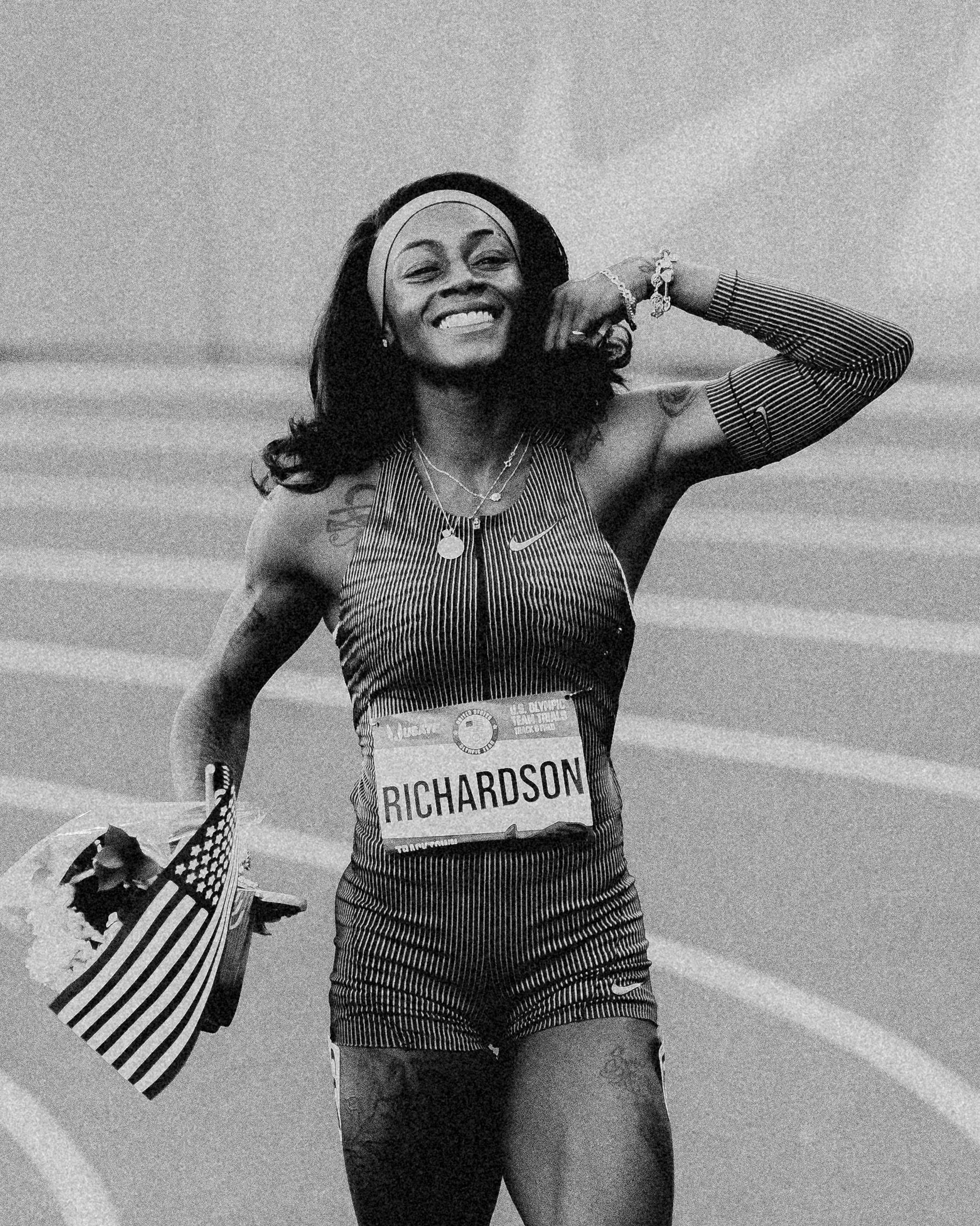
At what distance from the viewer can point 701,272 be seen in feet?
10.6

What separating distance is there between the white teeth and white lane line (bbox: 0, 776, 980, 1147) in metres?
1.65

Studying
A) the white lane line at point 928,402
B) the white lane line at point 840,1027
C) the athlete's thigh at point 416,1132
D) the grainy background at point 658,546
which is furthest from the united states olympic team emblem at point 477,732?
the white lane line at point 928,402

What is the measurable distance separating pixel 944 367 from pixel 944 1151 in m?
9.94

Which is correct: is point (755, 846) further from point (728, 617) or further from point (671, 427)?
point (671, 427)

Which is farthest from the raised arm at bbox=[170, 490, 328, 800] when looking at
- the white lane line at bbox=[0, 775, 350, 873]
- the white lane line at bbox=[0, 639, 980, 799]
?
the white lane line at bbox=[0, 639, 980, 799]

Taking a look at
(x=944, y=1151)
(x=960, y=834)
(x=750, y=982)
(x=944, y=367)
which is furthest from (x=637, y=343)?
(x=944, y=1151)

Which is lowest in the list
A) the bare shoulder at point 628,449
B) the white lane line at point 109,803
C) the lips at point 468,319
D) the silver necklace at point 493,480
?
the white lane line at point 109,803

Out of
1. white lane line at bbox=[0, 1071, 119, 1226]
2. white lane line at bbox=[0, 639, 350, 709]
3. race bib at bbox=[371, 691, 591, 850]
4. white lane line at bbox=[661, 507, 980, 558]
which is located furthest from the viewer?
white lane line at bbox=[661, 507, 980, 558]

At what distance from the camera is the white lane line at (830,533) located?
9.66 meters

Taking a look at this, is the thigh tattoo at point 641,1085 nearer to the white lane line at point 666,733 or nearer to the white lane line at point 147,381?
the white lane line at point 666,733

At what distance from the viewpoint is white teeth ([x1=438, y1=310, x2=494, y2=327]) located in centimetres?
303

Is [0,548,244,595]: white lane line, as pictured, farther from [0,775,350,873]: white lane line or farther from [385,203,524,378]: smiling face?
[385,203,524,378]: smiling face

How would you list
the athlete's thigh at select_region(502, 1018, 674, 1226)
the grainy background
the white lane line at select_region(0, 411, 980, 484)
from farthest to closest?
the white lane line at select_region(0, 411, 980, 484) < the grainy background < the athlete's thigh at select_region(502, 1018, 674, 1226)

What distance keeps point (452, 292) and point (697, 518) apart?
7.77 metres
